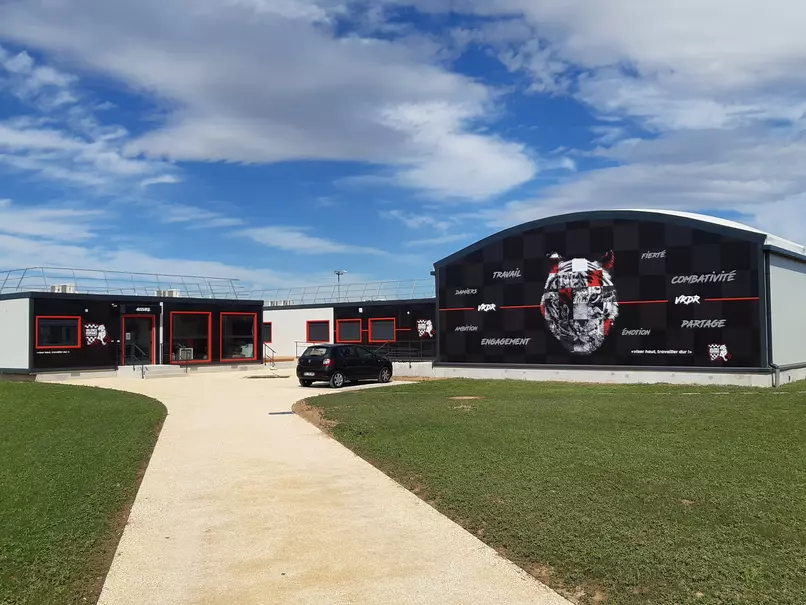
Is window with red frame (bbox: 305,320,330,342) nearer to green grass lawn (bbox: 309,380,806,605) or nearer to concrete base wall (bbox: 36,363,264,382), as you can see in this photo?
concrete base wall (bbox: 36,363,264,382)

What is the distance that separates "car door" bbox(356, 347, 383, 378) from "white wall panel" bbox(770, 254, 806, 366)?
13.1m

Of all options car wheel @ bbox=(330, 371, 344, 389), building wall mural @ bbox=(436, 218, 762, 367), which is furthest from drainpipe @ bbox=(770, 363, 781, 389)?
car wheel @ bbox=(330, 371, 344, 389)

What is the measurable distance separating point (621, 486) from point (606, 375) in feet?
57.7

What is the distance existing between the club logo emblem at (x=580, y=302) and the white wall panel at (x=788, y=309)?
4.86m

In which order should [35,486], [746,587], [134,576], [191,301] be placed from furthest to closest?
[191,301]
[35,486]
[134,576]
[746,587]

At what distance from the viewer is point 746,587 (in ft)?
15.9

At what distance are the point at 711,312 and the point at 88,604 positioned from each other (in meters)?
21.4

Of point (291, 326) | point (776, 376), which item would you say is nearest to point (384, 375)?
point (776, 376)

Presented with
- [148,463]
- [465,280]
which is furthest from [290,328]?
[148,463]

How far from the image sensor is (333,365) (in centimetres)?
2438

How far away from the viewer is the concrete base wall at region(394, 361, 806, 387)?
22.1 meters

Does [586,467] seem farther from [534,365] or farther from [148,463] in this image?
[534,365]

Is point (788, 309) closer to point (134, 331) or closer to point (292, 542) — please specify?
point (292, 542)

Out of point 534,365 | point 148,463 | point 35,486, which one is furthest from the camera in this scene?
point 534,365
